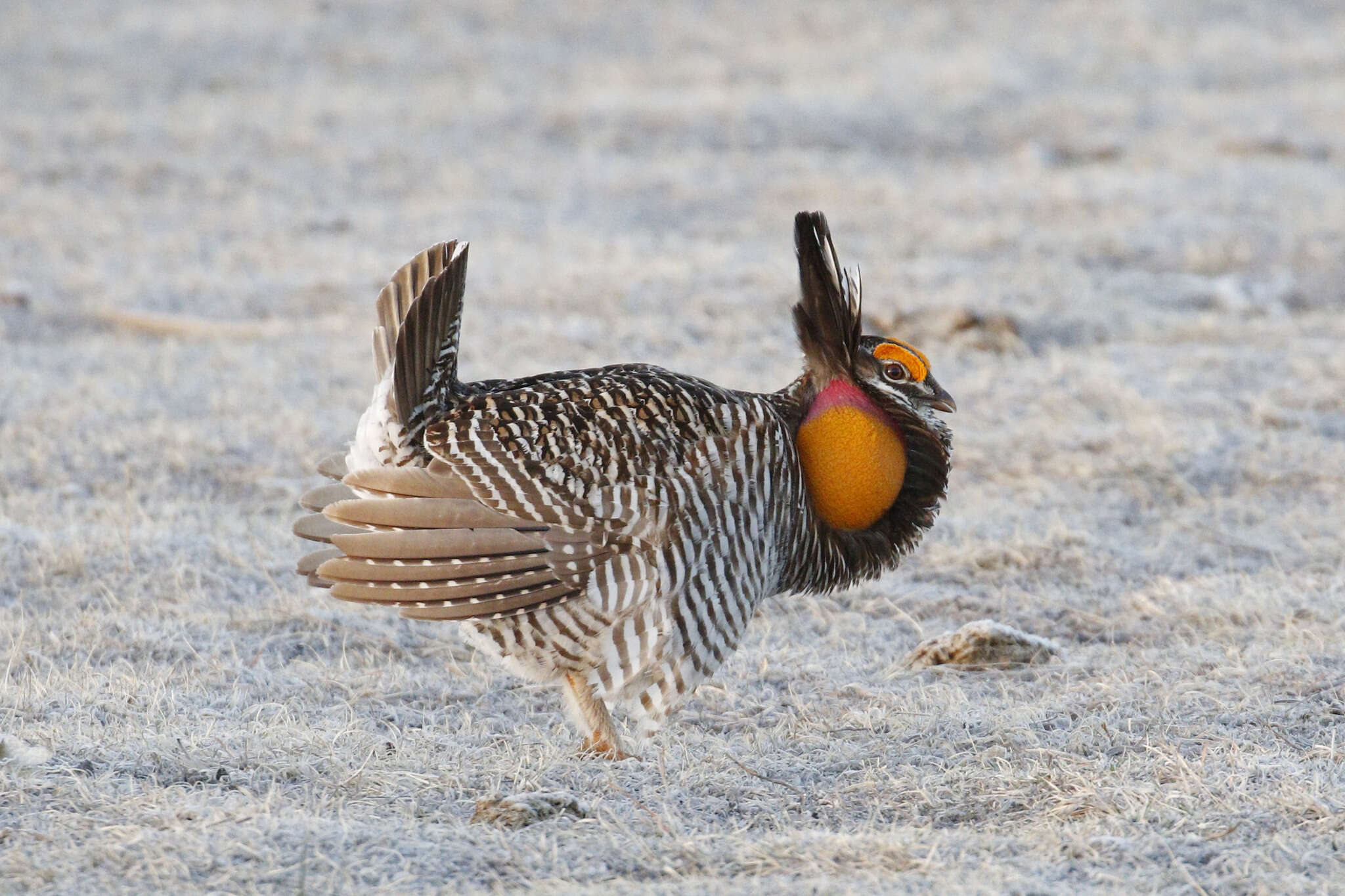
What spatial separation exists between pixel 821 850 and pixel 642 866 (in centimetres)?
37

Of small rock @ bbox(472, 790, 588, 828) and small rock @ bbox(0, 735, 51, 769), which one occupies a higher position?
small rock @ bbox(0, 735, 51, 769)

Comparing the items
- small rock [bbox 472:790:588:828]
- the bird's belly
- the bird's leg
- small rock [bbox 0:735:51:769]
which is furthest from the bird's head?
small rock [bbox 0:735:51:769]

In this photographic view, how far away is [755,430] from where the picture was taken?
430 centimetres

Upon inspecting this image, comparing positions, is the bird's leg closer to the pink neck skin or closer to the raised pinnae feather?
the pink neck skin

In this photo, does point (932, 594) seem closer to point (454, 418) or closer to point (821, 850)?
point (454, 418)

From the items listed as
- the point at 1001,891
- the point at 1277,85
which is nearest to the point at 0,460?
the point at 1001,891

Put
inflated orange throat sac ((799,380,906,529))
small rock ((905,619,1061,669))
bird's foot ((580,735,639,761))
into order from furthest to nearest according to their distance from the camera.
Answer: small rock ((905,619,1061,669))
inflated orange throat sac ((799,380,906,529))
bird's foot ((580,735,639,761))

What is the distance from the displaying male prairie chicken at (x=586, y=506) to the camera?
4.10 meters

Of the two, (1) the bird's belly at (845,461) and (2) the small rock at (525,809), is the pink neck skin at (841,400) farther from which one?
(2) the small rock at (525,809)

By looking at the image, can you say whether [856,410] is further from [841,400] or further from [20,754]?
[20,754]

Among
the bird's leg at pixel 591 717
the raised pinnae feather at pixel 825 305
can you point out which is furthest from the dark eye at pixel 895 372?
the bird's leg at pixel 591 717

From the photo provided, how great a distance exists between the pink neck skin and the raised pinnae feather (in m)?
0.04

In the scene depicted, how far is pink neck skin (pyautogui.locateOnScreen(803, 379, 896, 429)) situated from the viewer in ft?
15.2

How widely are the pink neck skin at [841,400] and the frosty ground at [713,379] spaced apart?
842 millimetres
